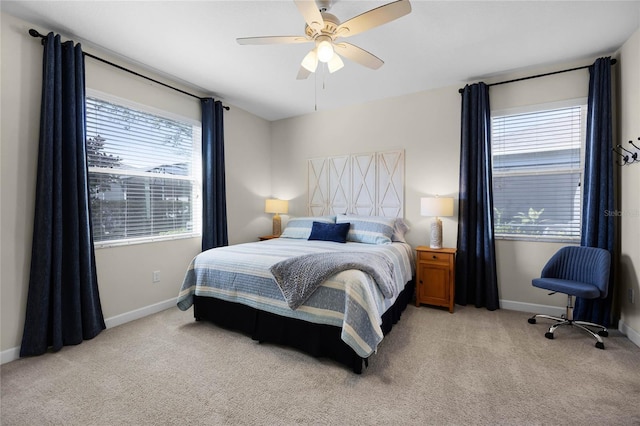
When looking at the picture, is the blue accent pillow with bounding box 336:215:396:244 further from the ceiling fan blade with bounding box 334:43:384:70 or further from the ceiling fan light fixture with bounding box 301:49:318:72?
the ceiling fan light fixture with bounding box 301:49:318:72

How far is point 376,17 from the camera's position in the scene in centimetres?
185

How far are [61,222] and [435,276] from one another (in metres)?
3.64

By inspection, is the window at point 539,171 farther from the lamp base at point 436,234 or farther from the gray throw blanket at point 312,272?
the gray throw blanket at point 312,272

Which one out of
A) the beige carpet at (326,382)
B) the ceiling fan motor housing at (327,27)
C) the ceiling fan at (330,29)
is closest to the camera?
the beige carpet at (326,382)

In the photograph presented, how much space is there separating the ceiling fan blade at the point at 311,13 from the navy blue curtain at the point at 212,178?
2.25 m

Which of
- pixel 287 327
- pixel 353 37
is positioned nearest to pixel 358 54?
pixel 353 37

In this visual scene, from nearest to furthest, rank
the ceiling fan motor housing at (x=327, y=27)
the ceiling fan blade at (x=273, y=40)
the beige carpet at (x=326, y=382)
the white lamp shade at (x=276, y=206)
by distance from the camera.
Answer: the beige carpet at (x=326, y=382) → the ceiling fan motor housing at (x=327, y=27) → the ceiling fan blade at (x=273, y=40) → the white lamp shade at (x=276, y=206)

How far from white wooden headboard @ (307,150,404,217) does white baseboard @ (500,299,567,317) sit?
1.58 meters

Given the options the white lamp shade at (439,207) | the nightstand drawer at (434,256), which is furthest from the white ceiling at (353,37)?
the nightstand drawer at (434,256)

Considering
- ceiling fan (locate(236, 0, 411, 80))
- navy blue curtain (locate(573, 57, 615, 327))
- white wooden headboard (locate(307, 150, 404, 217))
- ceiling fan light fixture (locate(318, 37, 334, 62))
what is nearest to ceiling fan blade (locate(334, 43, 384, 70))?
ceiling fan (locate(236, 0, 411, 80))

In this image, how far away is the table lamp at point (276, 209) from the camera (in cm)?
467

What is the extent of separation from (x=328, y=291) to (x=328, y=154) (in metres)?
2.78

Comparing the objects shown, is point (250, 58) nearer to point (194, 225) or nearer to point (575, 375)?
point (194, 225)

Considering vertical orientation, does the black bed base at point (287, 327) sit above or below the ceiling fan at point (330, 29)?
below
